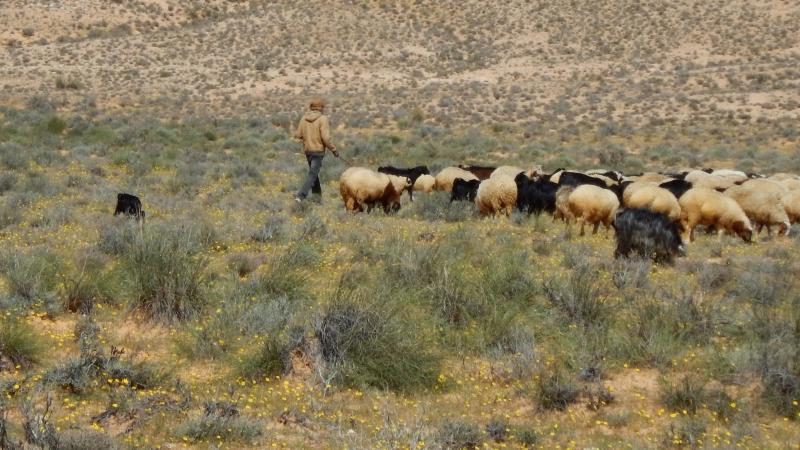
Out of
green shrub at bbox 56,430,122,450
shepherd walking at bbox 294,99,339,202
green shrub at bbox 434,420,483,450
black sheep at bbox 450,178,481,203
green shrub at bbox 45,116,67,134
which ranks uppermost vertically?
shepherd walking at bbox 294,99,339,202

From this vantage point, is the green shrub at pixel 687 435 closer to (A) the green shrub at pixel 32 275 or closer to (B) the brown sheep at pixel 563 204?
(A) the green shrub at pixel 32 275

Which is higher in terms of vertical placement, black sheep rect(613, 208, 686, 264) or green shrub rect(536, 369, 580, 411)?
black sheep rect(613, 208, 686, 264)

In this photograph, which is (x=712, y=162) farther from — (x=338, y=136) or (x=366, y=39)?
(x=366, y=39)

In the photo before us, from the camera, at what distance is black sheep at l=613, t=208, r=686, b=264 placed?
10.0m

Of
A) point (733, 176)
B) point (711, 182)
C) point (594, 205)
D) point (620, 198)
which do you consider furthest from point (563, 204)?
point (733, 176)

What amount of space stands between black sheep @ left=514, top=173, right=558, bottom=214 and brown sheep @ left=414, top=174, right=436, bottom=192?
3749 mm

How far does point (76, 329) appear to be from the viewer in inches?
255

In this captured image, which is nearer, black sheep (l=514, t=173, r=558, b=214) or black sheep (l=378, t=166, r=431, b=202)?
black sheep (l=514, t=173, r=558, b=214)

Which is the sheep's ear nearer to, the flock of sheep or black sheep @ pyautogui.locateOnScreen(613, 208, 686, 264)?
the flock of sheep

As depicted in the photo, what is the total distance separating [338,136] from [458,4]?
40569 mm

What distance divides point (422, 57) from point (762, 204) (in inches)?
1823

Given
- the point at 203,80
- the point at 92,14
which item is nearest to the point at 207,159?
the point at 203,80

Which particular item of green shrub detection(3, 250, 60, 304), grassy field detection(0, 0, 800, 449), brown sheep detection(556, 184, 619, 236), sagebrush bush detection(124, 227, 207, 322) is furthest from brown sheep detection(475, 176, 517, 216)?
green shrub detection(3, 250, 60, 304)

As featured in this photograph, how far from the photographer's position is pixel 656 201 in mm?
12523
